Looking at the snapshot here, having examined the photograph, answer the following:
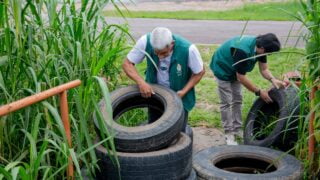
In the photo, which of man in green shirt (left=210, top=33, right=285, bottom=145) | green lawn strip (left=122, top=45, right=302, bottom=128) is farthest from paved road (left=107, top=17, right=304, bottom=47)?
man in green shirt (left=210, top=33, right=285, bottom=145)

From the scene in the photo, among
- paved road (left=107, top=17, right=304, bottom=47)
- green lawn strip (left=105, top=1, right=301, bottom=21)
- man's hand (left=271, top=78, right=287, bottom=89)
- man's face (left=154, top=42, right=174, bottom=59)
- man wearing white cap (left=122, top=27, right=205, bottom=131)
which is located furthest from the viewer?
green lawn strip (left=105, top=1, right=301, bottom=21)

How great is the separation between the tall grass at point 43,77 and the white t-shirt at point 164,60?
0.89 m

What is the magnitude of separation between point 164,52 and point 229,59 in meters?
0.96

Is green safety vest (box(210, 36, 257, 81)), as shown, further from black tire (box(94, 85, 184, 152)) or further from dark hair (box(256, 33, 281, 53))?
black tire (box(94, 85, 184, 152))

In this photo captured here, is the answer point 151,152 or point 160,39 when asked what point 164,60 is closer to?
point 160,39

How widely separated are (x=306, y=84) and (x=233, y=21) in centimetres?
1231

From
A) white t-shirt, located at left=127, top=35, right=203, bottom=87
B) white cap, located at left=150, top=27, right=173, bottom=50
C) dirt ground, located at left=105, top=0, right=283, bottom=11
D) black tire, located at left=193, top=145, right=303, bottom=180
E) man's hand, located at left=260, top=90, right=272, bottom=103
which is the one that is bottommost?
dirt ground, located at left=105, top=0, right=283, bottom=11

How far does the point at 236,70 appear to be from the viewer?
18.5ft

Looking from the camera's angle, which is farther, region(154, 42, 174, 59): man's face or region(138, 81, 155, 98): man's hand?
region(154, 42, 174, 59): man's face

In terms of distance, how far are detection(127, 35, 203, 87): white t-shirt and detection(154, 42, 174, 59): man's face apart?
0.04 meters

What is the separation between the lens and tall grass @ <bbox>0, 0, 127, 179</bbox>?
337 centimetres

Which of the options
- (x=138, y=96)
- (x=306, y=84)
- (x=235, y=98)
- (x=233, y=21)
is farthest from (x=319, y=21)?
(x=233, y=21)

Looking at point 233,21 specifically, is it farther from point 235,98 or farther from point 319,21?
point 319,21

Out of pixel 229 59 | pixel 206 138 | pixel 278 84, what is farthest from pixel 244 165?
pixel 206 138
